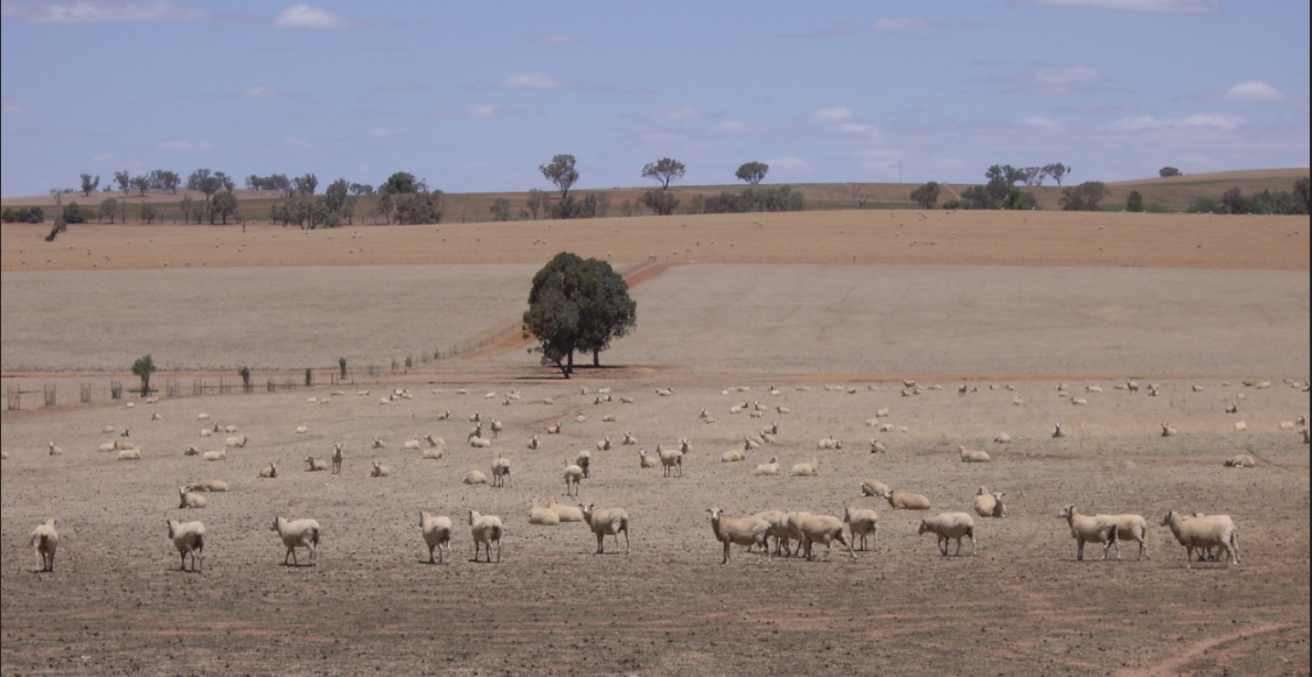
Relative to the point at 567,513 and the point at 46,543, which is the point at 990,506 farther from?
the point at 46,543

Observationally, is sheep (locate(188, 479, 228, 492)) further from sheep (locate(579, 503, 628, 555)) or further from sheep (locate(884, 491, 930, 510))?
sheep (locate(884, 491, 930, 510))

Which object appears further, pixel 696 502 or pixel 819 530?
pixel 696 502

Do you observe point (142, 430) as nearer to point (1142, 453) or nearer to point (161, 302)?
point (1142, 453)

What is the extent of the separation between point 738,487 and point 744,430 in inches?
487

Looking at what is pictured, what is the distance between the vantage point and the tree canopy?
69.9m

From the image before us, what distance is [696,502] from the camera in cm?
3194

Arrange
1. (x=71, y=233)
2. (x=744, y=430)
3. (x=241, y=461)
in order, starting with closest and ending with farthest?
1. (x=241, y=461)
2. (x=744, y=430)
3. (x=71, y=233)

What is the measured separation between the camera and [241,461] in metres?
41.6

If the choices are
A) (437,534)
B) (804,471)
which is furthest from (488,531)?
(804,471)

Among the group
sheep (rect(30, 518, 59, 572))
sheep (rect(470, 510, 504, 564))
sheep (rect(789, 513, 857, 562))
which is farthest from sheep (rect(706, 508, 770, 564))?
sheep (rect(30, 518, 59, 572))

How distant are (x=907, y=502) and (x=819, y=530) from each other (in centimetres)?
594

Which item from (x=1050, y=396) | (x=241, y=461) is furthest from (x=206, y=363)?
(x=1050, y=396)

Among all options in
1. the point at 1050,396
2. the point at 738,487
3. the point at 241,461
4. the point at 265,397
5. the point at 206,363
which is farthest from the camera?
the point at 206,363

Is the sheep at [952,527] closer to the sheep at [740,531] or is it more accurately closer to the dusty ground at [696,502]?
the dusty ground at [696,502]
